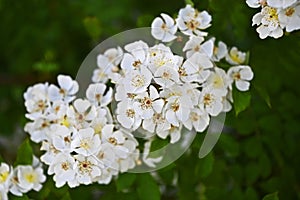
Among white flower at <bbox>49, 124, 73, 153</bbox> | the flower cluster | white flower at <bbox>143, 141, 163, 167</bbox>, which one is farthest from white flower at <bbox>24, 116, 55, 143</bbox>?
white flower at <bbox>143, 141, 163, 167</bbox>

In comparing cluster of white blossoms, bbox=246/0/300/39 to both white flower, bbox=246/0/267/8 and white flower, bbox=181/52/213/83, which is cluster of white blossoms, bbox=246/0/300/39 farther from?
white flower, bbox=181/52/213/83

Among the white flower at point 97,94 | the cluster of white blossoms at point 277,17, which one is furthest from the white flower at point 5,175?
the cluster of white blossoms at point 277,17

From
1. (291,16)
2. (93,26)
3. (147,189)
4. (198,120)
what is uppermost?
(93,26)

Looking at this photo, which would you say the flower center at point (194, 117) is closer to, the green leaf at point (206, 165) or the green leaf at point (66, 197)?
the green leaf at point (206, 165)

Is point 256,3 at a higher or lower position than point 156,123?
higher

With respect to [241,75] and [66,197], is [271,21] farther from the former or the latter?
[66,197]

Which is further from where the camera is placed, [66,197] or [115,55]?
[115,55]

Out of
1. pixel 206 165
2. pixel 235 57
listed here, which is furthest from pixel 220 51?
pixel 206 165
